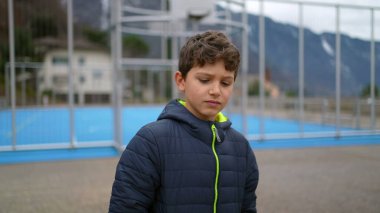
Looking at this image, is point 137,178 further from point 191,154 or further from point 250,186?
point 250,186

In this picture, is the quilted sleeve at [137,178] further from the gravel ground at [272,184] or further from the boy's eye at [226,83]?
the gravel ground at [272,184]

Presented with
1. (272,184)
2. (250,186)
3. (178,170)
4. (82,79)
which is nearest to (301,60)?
(272,184)

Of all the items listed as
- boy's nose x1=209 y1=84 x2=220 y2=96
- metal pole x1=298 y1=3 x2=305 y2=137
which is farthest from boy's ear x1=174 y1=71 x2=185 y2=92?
metal pole x1=298 y1=3 x2=305 y2=137

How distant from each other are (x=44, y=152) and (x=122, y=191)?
7541 millimetres

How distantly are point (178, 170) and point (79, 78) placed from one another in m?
23.0

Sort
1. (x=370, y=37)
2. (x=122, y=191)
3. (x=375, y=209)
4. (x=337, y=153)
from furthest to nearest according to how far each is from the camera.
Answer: (x=370, y=37) < (x=337, y=153) < (x=375, y=209) < (x=122, y=191)

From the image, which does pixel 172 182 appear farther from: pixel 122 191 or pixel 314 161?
pixel 314 161

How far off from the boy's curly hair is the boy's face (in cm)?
2

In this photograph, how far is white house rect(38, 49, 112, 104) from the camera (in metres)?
17.6

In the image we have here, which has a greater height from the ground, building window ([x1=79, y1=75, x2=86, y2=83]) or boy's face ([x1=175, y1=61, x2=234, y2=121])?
building window ([x1=79, y1=75, x2=86, y2=83])

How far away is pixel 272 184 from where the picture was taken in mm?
5387

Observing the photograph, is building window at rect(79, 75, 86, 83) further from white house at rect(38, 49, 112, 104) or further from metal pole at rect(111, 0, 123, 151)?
metal pole at rect(111, 0, 123, 151)

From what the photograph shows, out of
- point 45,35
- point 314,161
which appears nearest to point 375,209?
point 314,161

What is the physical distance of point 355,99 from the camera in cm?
1174
